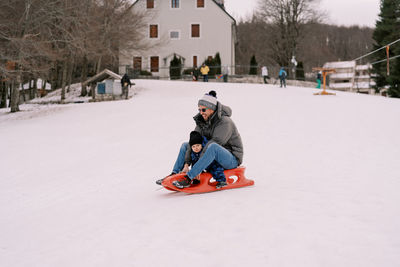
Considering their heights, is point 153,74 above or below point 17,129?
above

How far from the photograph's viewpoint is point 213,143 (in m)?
5.43

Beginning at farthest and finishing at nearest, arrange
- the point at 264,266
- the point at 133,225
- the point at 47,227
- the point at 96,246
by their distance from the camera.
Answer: the point at 47,227 → the point at 133,225 → the point at 96,246 → the point at 264,266

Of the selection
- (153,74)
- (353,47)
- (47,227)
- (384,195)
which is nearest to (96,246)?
(47,227)

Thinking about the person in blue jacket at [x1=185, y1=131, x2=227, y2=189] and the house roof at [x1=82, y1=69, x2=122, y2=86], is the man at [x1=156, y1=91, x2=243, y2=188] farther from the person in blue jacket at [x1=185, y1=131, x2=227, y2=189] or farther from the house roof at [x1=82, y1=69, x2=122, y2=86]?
the house roof at [x1=82, y1=69, x2=122, y2=86]

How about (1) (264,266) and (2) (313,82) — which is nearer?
(1) (264,266)

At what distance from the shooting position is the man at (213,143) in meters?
5.43

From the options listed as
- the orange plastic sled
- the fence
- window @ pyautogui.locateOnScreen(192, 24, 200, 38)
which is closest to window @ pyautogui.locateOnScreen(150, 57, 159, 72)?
the fence

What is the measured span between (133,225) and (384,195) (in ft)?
11.0

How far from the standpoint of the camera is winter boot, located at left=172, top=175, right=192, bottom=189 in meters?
5.61

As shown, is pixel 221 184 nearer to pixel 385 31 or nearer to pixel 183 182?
pixel 183 182

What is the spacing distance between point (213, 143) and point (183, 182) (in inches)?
29.2

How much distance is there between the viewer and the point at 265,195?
546cm

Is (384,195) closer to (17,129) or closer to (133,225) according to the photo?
(133,225)

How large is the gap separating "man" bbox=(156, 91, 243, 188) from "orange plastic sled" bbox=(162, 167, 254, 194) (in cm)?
8
